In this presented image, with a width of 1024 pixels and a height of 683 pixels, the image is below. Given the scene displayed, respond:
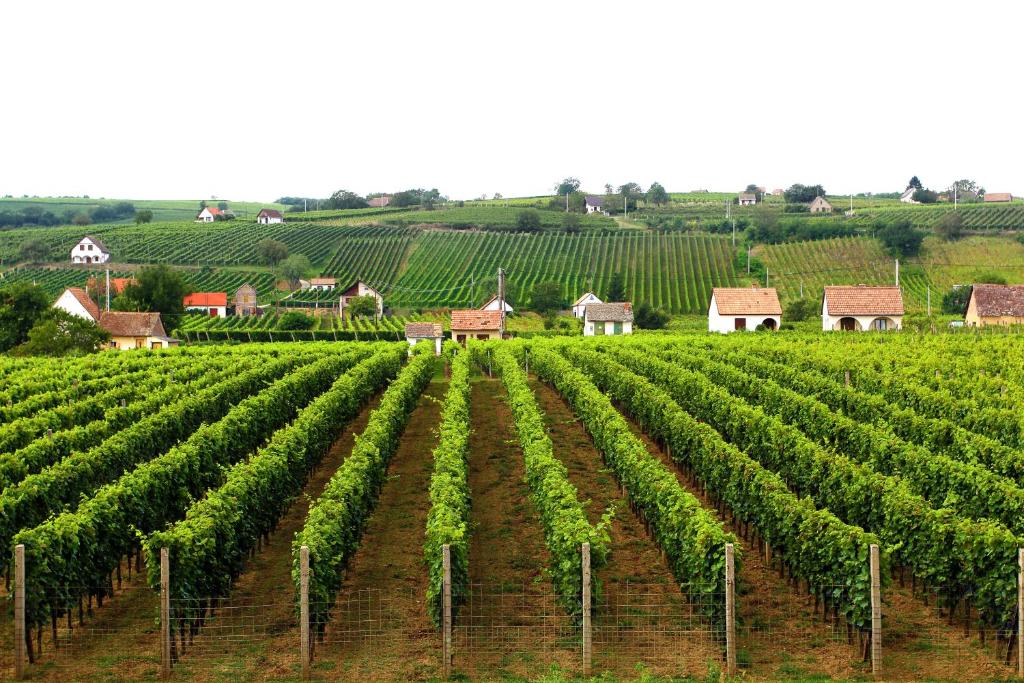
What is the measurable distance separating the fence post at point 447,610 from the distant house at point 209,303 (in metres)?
90.2

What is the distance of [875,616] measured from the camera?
1272cm

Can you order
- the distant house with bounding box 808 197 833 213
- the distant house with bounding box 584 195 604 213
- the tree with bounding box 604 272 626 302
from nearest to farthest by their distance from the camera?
the tree with bounding box 604 272 626 302 → the distant house with bounding box 808 197 833 213 → the distant house with bounding box 584 195 604 213

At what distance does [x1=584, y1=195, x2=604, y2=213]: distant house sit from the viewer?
17912cm

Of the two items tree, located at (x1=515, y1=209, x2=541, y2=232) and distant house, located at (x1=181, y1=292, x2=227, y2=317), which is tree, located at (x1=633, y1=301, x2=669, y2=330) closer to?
distant house, located at (x1=181, y1=292, x2=227, y2=317)

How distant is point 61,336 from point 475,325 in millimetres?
29474

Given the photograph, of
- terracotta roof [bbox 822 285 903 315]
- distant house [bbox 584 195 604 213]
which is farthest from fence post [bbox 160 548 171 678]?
distant house [bbox 584 195 604 213]

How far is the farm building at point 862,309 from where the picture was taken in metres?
71.1

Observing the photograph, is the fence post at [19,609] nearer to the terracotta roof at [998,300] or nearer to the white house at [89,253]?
the terracotta roof at [998,300]

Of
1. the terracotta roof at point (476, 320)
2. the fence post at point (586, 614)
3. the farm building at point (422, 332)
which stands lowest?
the fence post at point (586, 614)

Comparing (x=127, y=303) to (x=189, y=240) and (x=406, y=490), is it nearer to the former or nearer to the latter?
(x=189, y=240)

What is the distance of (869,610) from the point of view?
13.0 meters

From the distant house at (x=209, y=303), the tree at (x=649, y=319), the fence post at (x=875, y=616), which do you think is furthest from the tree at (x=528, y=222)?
the fence post at (x=875, y=616)

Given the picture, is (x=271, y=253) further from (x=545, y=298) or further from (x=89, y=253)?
(x=545, y=298)

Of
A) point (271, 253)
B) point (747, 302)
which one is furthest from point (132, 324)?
point (271, 253)
